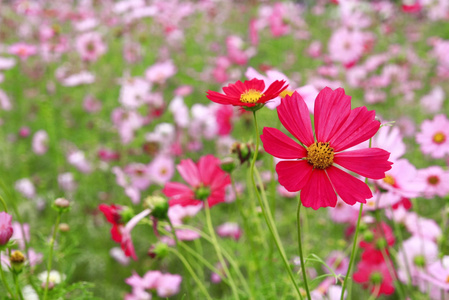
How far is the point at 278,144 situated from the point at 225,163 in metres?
0.22

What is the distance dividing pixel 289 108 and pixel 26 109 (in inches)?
90.6

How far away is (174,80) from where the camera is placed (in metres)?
2.21

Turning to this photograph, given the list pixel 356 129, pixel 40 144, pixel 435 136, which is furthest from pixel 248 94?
pixel 40 144

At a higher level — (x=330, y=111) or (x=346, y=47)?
(x=346, y=47)

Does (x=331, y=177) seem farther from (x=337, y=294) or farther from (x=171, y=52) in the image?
(x=171, y=52)

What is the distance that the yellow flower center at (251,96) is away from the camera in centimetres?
38

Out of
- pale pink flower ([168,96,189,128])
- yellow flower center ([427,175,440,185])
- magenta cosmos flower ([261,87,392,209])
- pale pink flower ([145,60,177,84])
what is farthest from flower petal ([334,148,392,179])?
pale pink flower ([145,60,177,84])

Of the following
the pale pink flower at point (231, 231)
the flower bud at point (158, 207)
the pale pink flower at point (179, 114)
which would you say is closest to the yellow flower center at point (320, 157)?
the flower bud at point (158, 207)

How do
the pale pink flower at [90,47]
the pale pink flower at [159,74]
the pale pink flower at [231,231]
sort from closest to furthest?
the pale pink flower at [231,231] < the pale pink flower at [159,74] < the pale pink flower at [90,47]

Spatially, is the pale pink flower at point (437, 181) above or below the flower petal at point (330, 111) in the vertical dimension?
above

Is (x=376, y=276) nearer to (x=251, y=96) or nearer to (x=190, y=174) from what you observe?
(x=190, y=174)

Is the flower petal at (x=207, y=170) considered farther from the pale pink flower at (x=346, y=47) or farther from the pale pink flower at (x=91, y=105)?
the pale pink flower at (x=91, y=105)

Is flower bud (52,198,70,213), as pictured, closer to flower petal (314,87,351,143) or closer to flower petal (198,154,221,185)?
flower petal (198,154,221,185)

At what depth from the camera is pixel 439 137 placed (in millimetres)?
862
